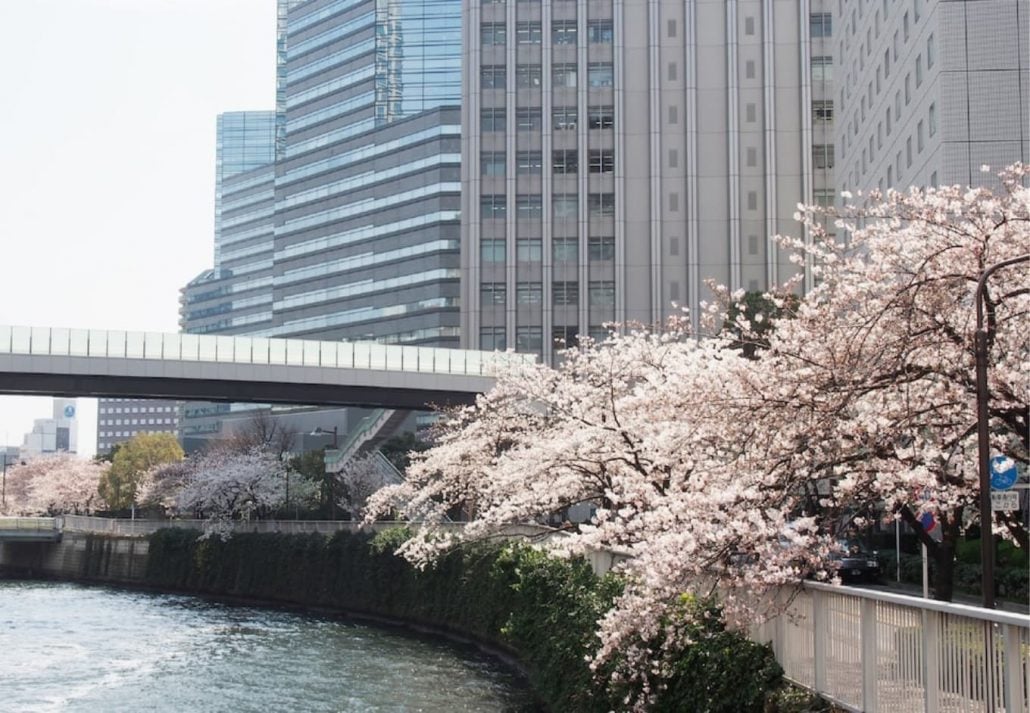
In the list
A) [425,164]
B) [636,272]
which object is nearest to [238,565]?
[636,272]

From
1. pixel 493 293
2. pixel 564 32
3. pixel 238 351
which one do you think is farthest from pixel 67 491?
pixel 238 351

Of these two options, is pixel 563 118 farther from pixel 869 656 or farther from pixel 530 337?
pixel 869 656

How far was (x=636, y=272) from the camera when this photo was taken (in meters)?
91.9

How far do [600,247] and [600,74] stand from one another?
40.7 ft

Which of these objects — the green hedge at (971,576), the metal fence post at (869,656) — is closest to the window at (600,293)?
the green hedge at (971,576)

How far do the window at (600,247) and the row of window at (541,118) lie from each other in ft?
25.8

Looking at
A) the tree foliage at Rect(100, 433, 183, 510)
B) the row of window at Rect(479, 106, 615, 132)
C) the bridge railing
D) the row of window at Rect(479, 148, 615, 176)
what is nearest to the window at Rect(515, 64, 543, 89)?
the row of window at Rect(479, 106, 615, 132)

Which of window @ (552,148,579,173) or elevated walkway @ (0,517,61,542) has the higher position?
window @ (552,148,579,173)

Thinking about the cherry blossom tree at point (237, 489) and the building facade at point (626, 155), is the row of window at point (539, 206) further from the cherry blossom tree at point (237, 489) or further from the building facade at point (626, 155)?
the cherry blossom tree at point (237, 489)

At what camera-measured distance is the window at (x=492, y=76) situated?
→ 93812 millimetres

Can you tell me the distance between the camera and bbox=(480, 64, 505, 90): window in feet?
308

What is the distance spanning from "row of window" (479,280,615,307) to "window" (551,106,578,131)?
1114 cm

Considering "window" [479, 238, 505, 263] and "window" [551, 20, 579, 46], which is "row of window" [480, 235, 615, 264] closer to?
"window" [479, 238, 505, 263]

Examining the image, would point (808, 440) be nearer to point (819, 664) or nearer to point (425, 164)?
point (819, 664)
